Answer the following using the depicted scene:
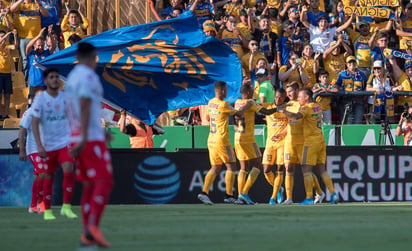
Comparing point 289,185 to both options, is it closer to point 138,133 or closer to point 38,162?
point 138,133

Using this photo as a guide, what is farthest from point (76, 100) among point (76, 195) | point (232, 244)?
point (76, 195)

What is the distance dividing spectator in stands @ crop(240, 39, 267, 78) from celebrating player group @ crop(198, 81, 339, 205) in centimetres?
404

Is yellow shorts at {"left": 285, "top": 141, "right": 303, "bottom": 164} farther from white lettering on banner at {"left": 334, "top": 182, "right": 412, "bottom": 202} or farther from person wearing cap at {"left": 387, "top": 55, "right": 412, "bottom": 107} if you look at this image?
person wearing cap at {"left": 387, "top": 55, "right": 412, "bottom": 107}

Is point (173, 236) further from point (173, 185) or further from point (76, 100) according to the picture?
point (173, 185)

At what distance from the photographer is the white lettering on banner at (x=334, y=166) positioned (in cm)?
1792

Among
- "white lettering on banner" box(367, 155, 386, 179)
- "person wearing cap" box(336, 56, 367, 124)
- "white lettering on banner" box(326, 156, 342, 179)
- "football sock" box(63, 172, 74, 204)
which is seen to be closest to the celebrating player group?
"white lettering on banner" box(326, 156, 342, 179)

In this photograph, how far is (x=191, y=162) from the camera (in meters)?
17.8

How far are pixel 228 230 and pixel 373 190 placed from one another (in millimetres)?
8991

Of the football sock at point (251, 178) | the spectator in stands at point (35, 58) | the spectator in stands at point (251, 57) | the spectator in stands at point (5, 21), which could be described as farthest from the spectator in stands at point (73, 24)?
the football sock at point (251, 178)

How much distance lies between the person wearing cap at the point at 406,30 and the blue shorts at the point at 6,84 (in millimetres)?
10288

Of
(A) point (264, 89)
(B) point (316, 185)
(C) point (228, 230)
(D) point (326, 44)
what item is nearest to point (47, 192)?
(C) point (228, 230)

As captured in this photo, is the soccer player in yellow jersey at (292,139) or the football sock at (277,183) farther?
the football sock at (277,183)

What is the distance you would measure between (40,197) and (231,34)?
30.4ft

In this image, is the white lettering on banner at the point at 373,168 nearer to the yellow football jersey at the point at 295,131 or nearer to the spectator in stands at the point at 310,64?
the yellow football jersey at the point at 295,131
